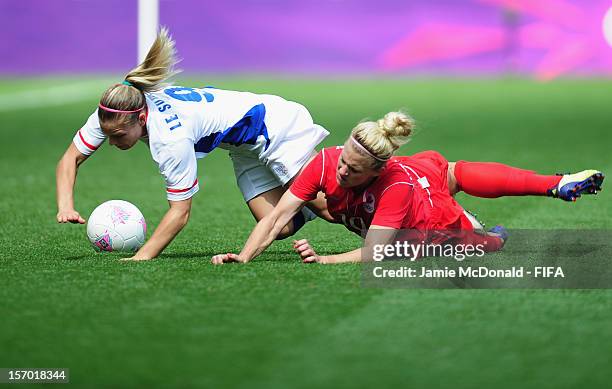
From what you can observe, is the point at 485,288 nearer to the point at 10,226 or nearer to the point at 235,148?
the point at 235,148

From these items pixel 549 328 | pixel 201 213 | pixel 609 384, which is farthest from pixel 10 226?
pixel 609 384

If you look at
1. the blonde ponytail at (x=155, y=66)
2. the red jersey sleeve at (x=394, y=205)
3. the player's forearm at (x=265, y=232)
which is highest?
the blonde ponytail at (x=155, y=66)

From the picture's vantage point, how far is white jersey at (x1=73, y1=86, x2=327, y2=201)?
5.39 m

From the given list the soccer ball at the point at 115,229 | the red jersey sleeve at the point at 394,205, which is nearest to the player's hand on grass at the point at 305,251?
the red jersey sleeve at the point at 394,205

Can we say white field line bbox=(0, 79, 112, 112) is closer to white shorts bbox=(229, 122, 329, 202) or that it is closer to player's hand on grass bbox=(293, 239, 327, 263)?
white shorts bbox=(229, 122, 329, 202)

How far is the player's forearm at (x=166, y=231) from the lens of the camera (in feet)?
17.9

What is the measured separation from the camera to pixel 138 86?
18.1ft

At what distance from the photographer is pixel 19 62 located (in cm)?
2948

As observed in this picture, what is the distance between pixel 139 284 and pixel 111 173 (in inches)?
235

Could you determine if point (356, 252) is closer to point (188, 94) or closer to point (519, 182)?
point (519, 182)

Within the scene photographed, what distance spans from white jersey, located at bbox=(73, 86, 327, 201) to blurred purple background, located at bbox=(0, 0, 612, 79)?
21.0m

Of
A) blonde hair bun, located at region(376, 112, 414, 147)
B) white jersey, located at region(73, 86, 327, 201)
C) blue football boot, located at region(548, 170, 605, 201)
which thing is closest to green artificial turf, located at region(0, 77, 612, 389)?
white jersey, located at region(73, 86, 327, 201)

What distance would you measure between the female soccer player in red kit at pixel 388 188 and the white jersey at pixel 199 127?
0.52 metres
